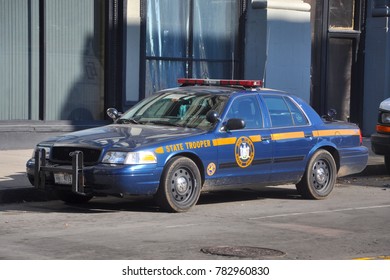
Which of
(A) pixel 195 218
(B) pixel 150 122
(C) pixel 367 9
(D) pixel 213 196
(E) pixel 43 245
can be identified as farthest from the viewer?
(C) pixel 367 9

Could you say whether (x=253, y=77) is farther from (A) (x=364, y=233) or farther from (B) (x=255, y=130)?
(A) (x=364, y=233)

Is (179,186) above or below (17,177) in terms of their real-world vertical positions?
above

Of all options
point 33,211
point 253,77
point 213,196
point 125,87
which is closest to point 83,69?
point 125,87

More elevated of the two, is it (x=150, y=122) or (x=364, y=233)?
(x=150, y=122)

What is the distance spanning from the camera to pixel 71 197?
12398mm

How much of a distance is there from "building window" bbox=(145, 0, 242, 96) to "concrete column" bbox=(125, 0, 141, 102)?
367mm

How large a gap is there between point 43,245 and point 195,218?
2.62m

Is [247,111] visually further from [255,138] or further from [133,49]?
[133,49]

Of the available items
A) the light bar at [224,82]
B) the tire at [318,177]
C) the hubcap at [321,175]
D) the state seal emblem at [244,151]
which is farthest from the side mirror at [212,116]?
the hubcap at [321,175]

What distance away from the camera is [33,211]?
467 inches

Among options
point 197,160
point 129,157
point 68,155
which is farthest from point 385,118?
point 68,155

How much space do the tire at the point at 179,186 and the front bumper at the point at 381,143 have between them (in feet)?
18.5

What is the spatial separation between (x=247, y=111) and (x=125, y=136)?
1913 millimetres

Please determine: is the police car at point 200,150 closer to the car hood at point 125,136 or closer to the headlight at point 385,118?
the car hood at point 125,136
